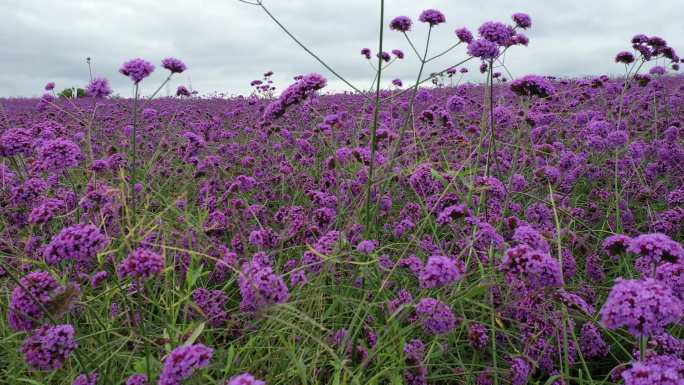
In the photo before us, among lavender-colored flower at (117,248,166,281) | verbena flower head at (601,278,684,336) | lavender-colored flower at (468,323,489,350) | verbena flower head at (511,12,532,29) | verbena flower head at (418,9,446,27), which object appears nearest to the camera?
verbena flower head at (601,278,684,336)

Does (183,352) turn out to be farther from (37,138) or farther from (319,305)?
(37,138)

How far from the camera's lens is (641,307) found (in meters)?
1.41

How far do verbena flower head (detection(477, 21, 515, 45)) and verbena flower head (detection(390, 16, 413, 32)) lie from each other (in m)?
0.46

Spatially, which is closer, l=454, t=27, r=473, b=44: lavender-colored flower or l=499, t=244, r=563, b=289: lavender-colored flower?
l=499, t=244, r=563, b=289: lavender-colored flower

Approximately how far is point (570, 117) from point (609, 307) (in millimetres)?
5814

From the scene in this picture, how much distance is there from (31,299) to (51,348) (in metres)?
0.24

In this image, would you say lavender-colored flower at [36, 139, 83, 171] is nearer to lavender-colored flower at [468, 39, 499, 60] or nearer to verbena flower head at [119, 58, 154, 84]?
verbena flower head at [119, 58, 154, 84]

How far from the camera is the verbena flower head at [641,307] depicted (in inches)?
54.8

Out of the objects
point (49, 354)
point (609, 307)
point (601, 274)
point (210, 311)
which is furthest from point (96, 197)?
point (601, 274)

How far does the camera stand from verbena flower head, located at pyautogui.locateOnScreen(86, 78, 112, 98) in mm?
3108

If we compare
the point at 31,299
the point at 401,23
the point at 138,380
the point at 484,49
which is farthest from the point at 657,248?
the point at 31,299

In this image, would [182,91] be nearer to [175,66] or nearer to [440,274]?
[175,66]

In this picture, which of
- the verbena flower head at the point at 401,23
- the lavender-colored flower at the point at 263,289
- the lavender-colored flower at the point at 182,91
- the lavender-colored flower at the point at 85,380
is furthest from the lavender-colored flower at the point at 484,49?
the lavender-colored flower at the point at 182,91

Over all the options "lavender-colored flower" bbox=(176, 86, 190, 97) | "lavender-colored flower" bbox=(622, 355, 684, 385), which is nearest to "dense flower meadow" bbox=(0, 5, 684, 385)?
"lavender-colored flower" bbox=(622, 355, 684, 385)
